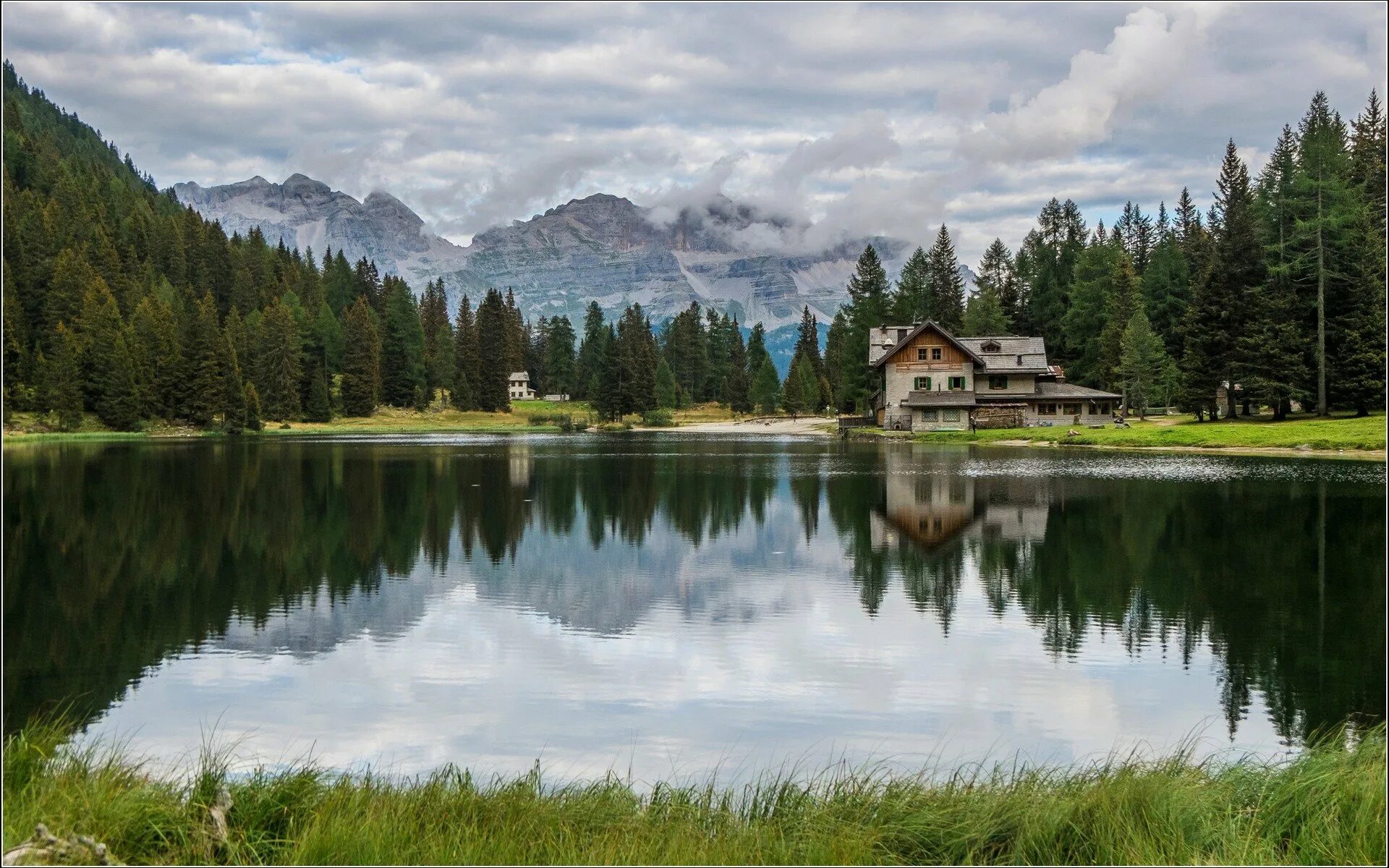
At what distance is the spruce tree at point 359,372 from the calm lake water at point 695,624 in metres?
84.8

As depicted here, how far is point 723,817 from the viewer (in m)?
7.77

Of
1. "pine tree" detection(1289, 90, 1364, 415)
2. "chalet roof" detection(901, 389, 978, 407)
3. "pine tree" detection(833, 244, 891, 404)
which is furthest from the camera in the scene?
"pine tree" detection(833, 244, 891, 404)

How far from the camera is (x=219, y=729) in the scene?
1091 centimetres

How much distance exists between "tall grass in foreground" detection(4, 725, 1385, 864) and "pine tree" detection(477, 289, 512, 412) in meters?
124

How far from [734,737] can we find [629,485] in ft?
95.8

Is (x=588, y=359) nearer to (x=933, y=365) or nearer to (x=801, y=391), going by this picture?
(x=801, y=391)

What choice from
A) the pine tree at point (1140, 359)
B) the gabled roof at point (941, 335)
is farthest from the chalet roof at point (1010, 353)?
the pine tree at point (1140, 359)

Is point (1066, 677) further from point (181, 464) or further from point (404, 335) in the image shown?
point (404, 335)

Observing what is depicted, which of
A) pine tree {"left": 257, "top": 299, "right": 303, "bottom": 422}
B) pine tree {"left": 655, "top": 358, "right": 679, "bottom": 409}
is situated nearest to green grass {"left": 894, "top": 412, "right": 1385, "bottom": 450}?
pine tree {"left": 655, "top": 358, "right": 679, "bottom": 409}

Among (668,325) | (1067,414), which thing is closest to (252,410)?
(1067,414)

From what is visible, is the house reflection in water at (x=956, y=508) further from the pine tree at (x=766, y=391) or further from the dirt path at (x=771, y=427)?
the pine tree at (x=766, y=391)

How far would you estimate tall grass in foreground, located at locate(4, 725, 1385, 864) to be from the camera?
6715 mm

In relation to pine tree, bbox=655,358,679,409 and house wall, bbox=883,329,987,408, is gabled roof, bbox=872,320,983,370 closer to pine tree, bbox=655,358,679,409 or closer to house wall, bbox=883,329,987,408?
house wall, bbox=883,329,987,408

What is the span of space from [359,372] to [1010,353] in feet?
235
